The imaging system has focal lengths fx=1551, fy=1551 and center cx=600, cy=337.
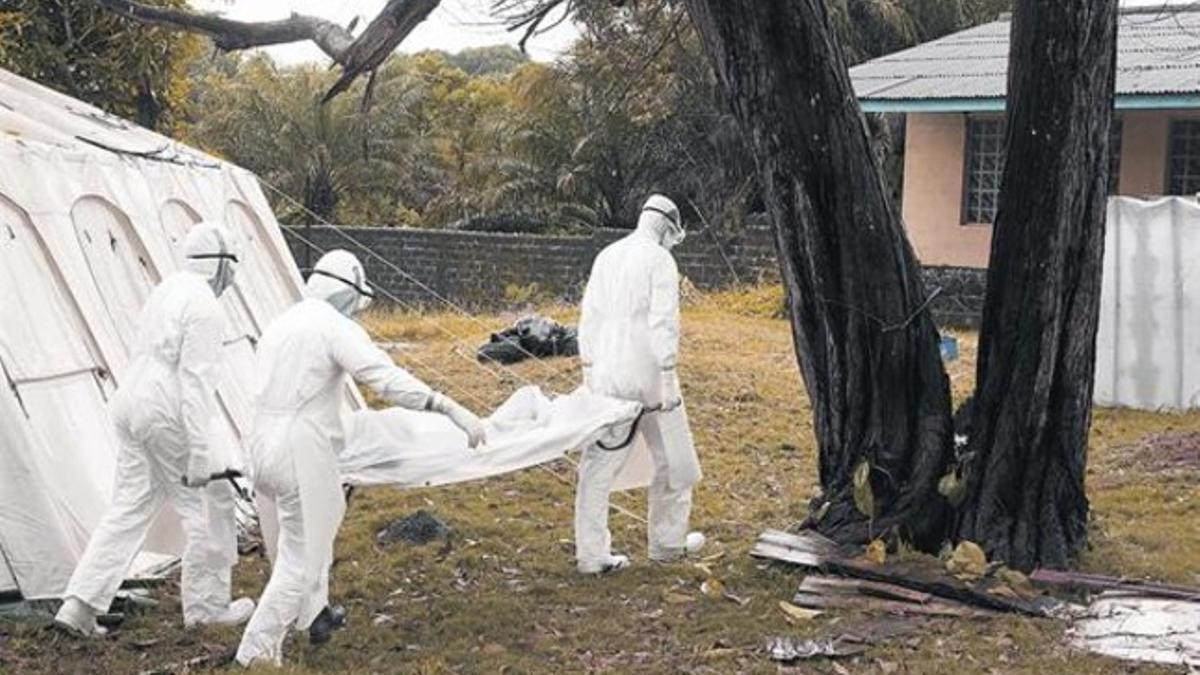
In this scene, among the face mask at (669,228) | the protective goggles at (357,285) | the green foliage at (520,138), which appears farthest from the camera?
the green foliage at (520,138)

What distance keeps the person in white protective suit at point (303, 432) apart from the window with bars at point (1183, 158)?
14.2m

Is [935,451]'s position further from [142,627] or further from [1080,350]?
[142,627]

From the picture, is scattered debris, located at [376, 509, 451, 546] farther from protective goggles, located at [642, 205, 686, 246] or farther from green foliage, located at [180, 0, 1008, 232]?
green foliage, located at [180, 0, 1008, 232]

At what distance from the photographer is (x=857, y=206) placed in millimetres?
7734

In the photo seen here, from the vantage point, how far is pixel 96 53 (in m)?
16.9

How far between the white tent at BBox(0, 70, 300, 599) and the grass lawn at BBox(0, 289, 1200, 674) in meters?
0.58

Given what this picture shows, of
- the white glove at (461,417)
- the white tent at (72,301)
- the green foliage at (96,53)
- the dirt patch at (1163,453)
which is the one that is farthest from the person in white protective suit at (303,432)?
the green foliage at (96,53)

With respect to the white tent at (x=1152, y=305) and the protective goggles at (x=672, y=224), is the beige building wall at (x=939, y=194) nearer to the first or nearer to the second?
the white tent at (x=1152, y=305)

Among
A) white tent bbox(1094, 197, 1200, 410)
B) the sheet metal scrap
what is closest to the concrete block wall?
white tent bbox(1094, 197, 1200, 410)

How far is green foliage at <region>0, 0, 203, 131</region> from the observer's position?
632 inches

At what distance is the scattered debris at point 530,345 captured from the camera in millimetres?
15023

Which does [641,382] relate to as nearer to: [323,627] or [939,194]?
[323,627]

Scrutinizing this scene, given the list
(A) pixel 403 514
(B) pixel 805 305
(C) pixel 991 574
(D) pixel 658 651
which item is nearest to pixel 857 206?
(B) pixel 805 305

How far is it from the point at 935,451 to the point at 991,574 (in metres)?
0.76
